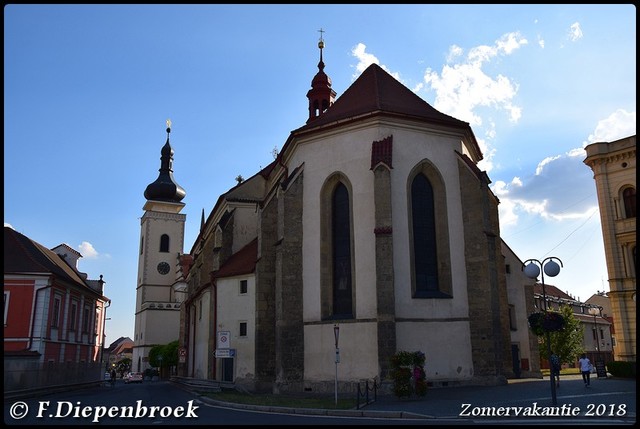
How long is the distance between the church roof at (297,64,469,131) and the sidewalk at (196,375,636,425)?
39.7ft

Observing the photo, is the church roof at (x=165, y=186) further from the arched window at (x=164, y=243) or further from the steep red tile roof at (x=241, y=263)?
the steep red tile roof at (x=241, y=263)

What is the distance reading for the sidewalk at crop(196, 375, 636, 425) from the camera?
42.1 ft

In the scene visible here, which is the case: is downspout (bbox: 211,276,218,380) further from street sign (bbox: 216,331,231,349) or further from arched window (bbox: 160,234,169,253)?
arched window (bbox: 160,234,169,253)

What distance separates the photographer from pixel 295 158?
2712 centimetres

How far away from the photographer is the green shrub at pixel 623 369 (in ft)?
86.8

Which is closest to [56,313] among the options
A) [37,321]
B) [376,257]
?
[37,321]

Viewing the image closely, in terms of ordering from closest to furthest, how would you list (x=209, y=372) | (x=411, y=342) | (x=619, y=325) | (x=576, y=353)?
(x=411, y=342) < (x=209, y=372) < (x=619, y=325) < (x=576, y=353)

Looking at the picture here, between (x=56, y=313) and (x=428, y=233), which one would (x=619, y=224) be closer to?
(x=428, y=233)

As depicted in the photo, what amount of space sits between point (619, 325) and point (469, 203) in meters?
17.8

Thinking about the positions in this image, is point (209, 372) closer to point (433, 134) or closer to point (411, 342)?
point (411, 342)

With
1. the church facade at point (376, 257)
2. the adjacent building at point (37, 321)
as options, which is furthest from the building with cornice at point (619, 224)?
the adjacent building at point (37, 321)

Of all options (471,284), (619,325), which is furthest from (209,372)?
(619,325)

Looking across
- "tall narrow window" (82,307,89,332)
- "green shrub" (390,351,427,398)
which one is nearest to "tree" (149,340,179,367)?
"tall narrow window" (82,307,89,332)

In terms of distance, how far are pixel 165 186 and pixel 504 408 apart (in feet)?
207
